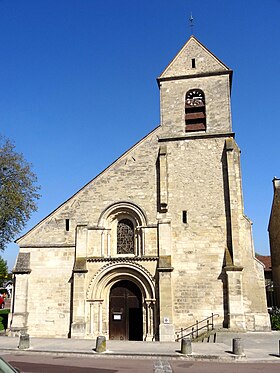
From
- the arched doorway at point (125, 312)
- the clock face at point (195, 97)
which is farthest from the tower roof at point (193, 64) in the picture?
the arched doorway at point (125, 312)

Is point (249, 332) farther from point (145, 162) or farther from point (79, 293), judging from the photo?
point (145, 162)

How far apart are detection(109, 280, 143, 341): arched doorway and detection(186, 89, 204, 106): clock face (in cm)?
1091

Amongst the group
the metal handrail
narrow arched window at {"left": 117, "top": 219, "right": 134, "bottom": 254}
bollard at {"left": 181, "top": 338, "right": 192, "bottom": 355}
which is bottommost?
bollard at {"left": 181, "top": 338, "right": 192, "bottom": 355}

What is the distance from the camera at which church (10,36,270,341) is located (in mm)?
19266

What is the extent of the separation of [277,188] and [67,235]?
673 inches

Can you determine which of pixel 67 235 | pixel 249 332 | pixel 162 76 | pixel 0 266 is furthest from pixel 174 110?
pixel 0 266

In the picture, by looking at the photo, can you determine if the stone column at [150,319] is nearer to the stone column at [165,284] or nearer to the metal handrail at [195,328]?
the stone column at [165,284]

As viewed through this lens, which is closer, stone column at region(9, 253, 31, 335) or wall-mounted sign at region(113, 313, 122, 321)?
stone column at region(9, 253, 31, 335)

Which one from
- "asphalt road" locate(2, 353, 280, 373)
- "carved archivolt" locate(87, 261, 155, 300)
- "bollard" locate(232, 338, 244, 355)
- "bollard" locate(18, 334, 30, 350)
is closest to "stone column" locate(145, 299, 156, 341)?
"carved archivolt" locate(87, 261, 155, 300)

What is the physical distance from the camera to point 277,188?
2967 centimetres

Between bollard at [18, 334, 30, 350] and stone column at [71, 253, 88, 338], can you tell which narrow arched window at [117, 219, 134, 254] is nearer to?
stone column at [71, 253, 88, 338]

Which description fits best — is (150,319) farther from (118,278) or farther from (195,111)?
(195,111)

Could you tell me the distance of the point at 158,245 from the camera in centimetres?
2016

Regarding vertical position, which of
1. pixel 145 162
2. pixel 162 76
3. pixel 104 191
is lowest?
pixel 104 191
